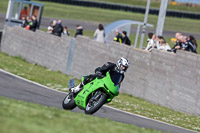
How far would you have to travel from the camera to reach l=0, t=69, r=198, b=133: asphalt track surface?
13.4m

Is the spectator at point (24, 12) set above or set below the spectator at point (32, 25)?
above

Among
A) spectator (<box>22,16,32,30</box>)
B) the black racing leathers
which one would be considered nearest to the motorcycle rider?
the black racing leathers

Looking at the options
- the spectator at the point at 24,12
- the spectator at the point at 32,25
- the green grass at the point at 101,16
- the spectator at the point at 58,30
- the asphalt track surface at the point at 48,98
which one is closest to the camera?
the asphalt track surface at the point at 48,98

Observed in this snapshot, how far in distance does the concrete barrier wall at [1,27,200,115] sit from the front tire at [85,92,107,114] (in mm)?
5317

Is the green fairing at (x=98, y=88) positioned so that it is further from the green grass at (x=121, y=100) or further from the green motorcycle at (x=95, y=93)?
the green grass at (x=121, y=100)

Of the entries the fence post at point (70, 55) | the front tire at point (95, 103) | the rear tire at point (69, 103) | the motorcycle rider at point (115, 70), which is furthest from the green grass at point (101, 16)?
the front tire at point (95, 103)

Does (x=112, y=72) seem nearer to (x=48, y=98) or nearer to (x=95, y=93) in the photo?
(x=95, y=93)

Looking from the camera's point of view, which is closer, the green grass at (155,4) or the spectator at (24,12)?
the spectator at (24,12)

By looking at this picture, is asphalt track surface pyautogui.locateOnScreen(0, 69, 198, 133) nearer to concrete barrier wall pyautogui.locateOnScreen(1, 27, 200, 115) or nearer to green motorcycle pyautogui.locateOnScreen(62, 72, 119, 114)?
green motorcycle pyautogui.locateOnScreen(62, 72, 119, 114)

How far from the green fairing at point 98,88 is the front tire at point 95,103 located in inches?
4.5

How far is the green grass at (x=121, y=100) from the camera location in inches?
581

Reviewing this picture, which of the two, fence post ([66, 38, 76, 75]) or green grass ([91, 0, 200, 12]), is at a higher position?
green grass ([91, 0, 200, 12])

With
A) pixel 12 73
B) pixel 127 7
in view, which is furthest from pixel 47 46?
pixel 127 7

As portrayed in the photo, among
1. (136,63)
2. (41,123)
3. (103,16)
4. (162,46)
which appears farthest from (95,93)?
(103,16)
